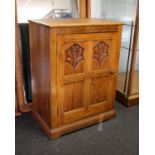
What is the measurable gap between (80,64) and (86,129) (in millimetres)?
636

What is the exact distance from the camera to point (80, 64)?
1.70 metres

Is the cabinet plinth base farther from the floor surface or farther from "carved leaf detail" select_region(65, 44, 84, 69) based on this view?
"carved leaf detail" select_region(65, 44, 84, 69)

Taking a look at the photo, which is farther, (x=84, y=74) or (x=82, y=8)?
(x=82, y=8)

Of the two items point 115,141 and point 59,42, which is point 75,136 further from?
point 59,42

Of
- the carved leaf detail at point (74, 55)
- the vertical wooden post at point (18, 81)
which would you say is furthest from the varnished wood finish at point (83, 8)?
the vertical wooden post at point (18, 81)

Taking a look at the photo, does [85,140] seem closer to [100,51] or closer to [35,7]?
[100,51]

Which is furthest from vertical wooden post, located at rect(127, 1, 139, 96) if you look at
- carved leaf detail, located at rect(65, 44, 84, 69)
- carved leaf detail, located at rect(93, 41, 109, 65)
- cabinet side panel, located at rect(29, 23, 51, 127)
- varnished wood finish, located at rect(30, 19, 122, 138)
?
cabinet side panel, located at rect(29, 23, 51, 127)

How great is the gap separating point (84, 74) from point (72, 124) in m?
0.47

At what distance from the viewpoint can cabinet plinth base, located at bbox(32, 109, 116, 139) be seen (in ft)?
5.74

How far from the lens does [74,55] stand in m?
1.64

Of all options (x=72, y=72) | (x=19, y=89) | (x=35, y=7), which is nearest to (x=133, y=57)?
(x=72, y=72)

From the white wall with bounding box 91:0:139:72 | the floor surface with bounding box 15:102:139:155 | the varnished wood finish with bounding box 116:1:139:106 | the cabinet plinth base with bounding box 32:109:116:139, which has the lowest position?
the floor surface with bounding box 15:102:139:155
